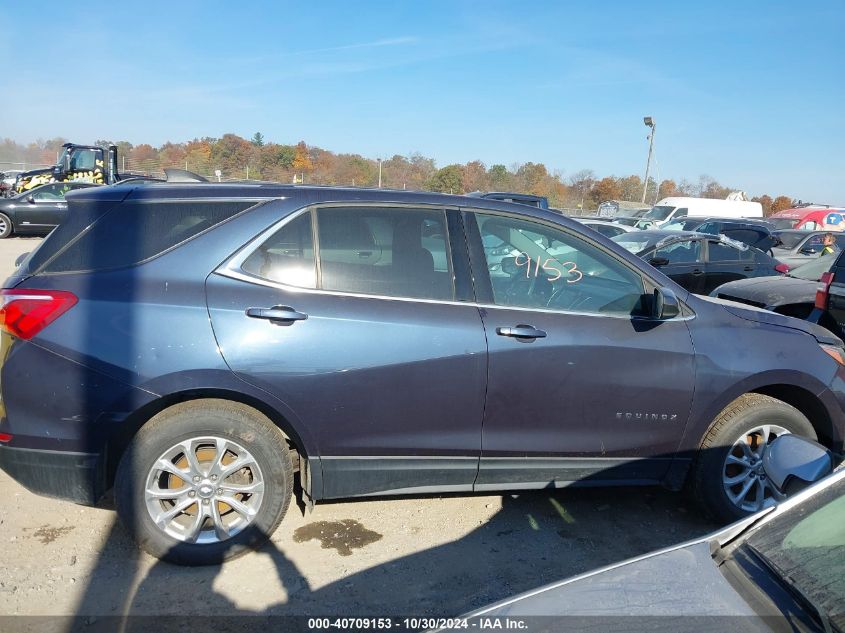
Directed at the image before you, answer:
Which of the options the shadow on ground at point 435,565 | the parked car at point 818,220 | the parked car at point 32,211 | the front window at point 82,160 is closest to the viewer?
the shadow on ground at point 435,565

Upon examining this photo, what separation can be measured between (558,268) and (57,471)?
272 cm

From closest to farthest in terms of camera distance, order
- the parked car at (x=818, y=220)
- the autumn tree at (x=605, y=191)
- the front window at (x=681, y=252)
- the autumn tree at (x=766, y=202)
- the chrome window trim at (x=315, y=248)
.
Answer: the chrome window trim at (x=315, y=248) < the front window at (x=681, y=252) < the parked car at (x=818, y=220) < the autumn tree at (x=605, y=191) < the autumn tree at (x=766, y=202)

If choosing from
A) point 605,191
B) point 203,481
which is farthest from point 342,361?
point 605,191

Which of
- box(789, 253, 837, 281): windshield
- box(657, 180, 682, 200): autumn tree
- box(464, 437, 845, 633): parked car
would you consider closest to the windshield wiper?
box(464, 437, 845, 633): parked car

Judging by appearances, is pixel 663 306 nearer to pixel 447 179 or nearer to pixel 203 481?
pixel 203 481

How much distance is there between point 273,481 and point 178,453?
47 centimetres

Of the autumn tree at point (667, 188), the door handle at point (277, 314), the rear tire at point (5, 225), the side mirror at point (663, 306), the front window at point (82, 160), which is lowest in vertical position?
the rear tire at point (5, 225)

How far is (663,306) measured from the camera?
3.57m

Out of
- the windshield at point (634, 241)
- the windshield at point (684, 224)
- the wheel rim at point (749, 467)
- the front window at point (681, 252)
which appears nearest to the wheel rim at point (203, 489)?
the wheel rim at point (749, 467)

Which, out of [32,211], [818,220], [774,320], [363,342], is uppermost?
[818,220]

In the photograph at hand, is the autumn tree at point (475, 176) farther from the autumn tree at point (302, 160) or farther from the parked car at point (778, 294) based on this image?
the parked car at point (778, 294)

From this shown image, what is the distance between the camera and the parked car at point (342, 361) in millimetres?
3047

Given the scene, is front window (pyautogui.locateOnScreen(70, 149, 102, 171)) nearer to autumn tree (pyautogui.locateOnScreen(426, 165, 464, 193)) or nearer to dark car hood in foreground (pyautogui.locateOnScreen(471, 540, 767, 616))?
autumn tree (pyautogui.locateOnScreen(426, 165, 464, 193))

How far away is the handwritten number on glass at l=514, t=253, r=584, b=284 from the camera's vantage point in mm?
3662
